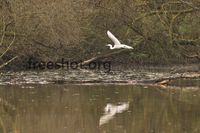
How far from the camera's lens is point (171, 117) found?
11953 mm

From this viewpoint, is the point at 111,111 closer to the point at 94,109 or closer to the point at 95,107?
the point at 94,109

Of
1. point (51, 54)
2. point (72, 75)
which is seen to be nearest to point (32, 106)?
point (72, 75)

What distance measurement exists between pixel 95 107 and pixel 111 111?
2.70 feet

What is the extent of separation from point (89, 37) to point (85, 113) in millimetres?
10835

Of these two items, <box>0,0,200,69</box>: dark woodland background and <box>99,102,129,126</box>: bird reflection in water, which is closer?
<box>99,102,129,126</box>: bird reflection in water

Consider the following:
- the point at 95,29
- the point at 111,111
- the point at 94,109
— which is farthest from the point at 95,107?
the point at 95,29

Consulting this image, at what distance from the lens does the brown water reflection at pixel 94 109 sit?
10789mm

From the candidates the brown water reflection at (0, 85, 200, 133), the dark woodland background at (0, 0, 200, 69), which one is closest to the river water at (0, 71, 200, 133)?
the brown water reflection at (0, 85, 200, 133)

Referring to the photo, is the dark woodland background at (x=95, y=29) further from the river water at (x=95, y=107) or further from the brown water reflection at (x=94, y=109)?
the brown water reflection at (x=94, y=109)

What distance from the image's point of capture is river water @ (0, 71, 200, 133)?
427 inches

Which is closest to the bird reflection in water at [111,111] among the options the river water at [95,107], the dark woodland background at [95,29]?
the river water at [95,107]

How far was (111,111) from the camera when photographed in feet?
41.2

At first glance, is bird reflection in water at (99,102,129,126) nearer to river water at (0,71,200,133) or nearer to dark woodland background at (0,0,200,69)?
river water at (0,71,200,133)

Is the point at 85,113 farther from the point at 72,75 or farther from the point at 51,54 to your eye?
the point at 51,54
